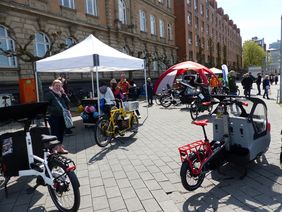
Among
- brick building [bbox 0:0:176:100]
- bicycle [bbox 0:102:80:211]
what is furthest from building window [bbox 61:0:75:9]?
bicycle [bbox 0:102:80:211]

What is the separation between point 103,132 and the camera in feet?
21.8

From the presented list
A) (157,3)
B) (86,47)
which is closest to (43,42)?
(86,47)

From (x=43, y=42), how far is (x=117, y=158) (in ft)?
49.4

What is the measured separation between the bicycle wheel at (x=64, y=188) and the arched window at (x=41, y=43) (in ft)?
51.5

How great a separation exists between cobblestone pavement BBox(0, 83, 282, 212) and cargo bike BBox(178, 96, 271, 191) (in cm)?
26

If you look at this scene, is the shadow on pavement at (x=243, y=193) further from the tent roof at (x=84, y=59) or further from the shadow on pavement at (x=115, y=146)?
the tent roof at (x=84, y=59)

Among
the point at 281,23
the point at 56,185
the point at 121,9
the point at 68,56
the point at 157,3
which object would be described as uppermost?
the point at 157,3

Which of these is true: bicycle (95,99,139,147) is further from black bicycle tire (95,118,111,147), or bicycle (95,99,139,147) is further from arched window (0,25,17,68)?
arched window (0,25,17,68)

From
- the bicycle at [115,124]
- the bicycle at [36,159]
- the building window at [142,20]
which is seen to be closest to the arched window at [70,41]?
the building window at [142,20]

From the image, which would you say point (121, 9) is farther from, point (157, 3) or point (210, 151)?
point (210, 151)

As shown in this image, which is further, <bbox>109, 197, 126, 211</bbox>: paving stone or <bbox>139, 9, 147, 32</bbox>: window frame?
<bbox>139, 9, 147, 32</bbox>: window frame

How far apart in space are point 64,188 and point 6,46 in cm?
1494

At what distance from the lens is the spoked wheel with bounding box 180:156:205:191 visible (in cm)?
373

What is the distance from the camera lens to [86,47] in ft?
28.1
